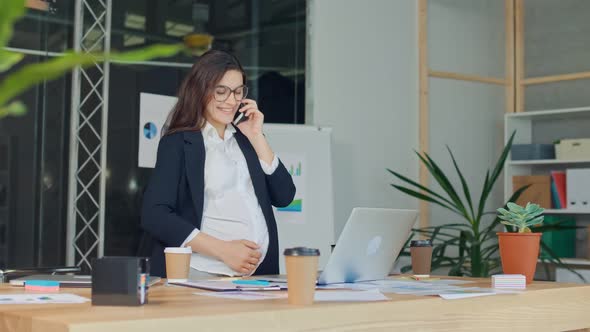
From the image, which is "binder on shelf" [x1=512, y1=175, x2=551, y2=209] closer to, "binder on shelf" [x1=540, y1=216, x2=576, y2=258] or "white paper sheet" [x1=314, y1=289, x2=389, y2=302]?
"binder on shelf" [x1=540, y1=216, x2=576, y2=258]

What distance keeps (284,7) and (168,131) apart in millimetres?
3530

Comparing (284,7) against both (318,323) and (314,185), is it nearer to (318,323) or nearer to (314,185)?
(314,185)

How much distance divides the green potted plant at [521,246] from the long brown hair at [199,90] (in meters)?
0.88

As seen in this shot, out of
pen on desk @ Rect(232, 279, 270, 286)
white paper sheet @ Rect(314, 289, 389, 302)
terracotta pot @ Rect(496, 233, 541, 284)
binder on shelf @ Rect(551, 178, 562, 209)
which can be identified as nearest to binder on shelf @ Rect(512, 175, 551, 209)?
binder on shelf @ Rect(551, 178, 562, 209)

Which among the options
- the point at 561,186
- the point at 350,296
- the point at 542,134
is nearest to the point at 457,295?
the point at 350,296

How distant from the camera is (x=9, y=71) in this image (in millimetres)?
4918

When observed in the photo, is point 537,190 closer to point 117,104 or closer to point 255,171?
point 117,104

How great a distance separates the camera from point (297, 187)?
209 inches

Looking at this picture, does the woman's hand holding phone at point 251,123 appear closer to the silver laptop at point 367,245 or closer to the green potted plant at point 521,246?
the silver laptop at point 367,245

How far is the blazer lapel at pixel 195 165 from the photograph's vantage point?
7.90 feet

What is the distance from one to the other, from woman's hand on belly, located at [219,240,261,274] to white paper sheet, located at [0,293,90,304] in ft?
2.65

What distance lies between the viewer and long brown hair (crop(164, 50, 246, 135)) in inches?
97.0

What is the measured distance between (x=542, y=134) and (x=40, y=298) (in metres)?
5.94

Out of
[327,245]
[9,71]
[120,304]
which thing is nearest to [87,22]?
[9,71]
